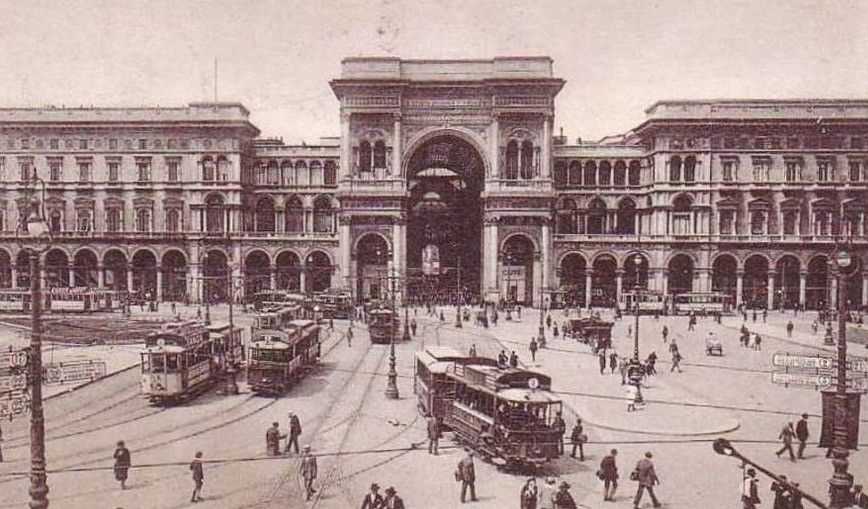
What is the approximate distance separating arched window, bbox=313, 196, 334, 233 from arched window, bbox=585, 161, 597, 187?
77.0 ft

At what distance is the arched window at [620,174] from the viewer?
67125 millimetres

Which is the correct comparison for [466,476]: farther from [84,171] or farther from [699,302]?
[84,171]

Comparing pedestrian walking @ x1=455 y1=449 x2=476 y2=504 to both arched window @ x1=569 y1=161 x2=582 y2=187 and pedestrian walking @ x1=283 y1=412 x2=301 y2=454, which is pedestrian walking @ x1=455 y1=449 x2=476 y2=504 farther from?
arched window @ x1=569 y1=161 x2=582 y2=187

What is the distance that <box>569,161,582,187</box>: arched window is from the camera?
6756cm

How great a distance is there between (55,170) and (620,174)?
49.3 meters

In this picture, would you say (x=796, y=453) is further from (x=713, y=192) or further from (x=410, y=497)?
(x=713, y=192)

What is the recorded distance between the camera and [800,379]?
2858 cm

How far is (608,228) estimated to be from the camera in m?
66.7

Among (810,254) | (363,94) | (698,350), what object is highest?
(363,94)

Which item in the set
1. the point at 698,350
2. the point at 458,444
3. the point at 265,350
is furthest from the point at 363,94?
the point at 458,444

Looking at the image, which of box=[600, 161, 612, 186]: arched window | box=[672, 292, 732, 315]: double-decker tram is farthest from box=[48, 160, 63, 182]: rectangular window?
box=[672, 292, 732, 315]: double-decker tram

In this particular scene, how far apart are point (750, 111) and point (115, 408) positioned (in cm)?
5635

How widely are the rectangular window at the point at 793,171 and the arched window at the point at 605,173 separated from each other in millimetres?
14524

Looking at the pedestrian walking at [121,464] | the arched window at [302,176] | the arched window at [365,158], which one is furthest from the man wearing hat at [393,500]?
the arched window at [302,176]
